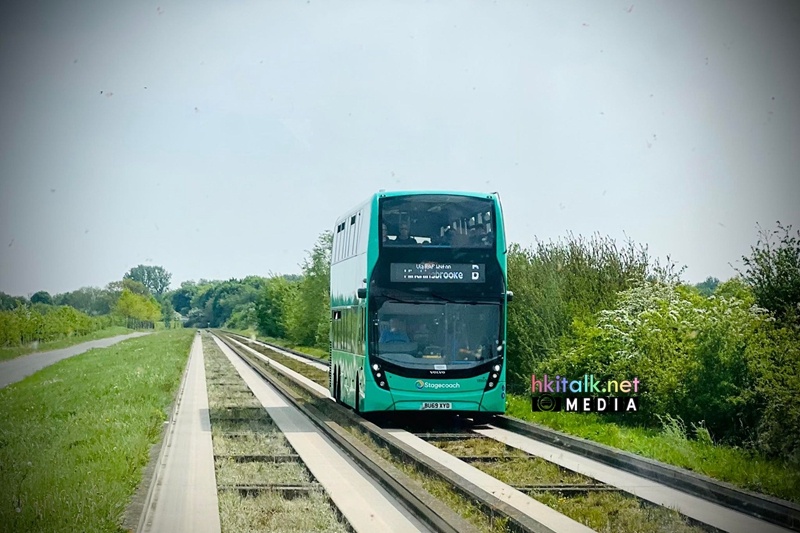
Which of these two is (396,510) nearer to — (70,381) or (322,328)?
(70,381)

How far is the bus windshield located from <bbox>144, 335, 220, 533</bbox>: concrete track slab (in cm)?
377

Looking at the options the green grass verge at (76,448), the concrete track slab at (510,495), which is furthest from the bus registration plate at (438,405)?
the green grass verge at (76,448)

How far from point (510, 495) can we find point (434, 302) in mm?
7510

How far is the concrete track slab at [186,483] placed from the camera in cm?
1007

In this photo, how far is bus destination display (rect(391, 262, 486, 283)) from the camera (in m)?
19.1

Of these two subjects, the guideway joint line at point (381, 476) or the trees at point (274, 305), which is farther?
the trees at point (274, 305)

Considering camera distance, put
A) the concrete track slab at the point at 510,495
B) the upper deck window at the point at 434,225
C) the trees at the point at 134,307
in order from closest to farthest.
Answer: the concrete track slab at the point at 510,495
the upper deck window at the point at 434,225
the trees at the point at 134,307

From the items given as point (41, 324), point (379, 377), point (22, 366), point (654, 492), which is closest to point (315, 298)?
point (41, 324)

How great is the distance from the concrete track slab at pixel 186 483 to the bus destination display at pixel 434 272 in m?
4.54

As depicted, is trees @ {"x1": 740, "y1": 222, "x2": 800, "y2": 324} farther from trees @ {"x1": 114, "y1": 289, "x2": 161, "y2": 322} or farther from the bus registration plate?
trees @ {"x1": 114, "y1": 289, "x2": 161, "y2": 322}

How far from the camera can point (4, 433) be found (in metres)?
17.7

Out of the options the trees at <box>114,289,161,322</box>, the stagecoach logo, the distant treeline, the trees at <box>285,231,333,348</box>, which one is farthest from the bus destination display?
the trees at <box>114,289,161,322</box>

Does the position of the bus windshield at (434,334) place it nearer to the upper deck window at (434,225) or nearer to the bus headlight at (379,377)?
the bus headlight at (379,377)

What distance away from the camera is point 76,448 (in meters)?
15.2
